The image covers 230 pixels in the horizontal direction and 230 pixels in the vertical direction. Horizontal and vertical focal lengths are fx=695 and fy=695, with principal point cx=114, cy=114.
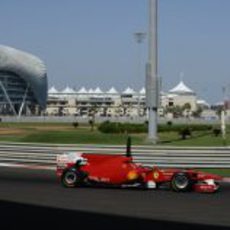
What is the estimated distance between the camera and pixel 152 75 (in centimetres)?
2511

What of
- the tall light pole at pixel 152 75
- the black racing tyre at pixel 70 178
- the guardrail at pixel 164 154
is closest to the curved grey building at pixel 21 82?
the tall light pole at pixel 152 75

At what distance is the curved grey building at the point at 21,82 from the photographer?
17550 cm

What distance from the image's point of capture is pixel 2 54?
171 m

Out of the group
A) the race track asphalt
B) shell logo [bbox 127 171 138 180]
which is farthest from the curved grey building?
the race track asphalt

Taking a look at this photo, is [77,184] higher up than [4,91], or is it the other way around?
[4,91]

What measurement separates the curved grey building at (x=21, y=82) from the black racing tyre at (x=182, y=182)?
524 ft

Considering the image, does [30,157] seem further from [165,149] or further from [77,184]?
[77,184]

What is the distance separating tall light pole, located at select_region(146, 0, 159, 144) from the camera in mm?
24875

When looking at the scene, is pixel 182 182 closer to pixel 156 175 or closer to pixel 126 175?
pixel 156 175

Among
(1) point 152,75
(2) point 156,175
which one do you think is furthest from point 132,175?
(1) point 152,75

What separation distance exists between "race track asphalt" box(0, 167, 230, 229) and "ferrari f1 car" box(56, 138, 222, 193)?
0.22 meters

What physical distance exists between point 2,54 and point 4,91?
11092 mm

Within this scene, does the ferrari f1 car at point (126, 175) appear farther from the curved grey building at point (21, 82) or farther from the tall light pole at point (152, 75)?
the curved grey building at point (21, 82)

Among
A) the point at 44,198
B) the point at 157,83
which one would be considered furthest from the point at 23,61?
the point at 44,198
